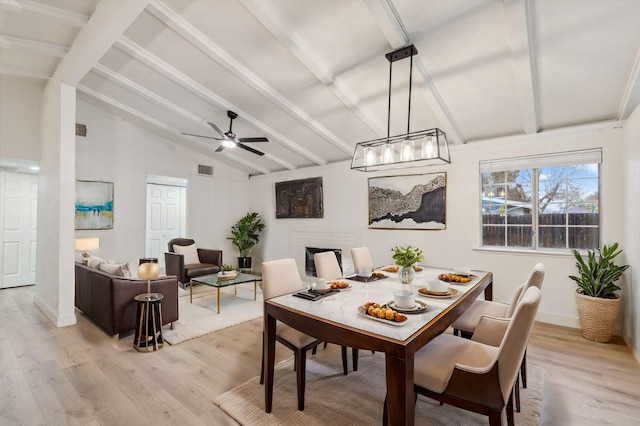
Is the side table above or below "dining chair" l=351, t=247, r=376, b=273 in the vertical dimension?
Answer: below

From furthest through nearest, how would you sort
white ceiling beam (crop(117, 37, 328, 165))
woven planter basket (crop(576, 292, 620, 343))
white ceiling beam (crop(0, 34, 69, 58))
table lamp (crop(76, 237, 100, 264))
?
table lamp (crop(76, 237, 100, 264)), white ceiling beam (crop(117, 37, 328, 165)), white ceiling beam (crop(0, 34, 69, 58)), woven planter basket (crop(576, 292, 620, 343))

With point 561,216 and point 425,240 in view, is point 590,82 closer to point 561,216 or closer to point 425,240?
point 561,216

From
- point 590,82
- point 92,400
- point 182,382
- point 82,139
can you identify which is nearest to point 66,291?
point 92,400

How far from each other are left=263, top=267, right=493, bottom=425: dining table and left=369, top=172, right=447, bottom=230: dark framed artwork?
84.1 inches

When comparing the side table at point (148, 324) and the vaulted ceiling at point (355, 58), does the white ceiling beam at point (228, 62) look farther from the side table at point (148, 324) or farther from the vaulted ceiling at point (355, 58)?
the side table at point (148, 324)

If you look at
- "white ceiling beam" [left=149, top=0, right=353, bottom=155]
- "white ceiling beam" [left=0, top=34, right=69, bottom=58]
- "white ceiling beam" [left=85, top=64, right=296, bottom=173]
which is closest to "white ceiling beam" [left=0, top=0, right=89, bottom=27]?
"white ceiling beam" [left=0, top=34, right=69, bottom=58]

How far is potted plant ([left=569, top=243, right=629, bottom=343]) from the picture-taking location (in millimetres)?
3088

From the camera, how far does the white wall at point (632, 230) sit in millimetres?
2789

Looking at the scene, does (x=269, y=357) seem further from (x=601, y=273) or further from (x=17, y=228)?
(x=17, y=228)

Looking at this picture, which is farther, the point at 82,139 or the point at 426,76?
the point at 82,139

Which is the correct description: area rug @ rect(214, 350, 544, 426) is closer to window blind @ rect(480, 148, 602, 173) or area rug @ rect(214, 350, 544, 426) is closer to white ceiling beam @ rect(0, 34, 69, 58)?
window blind @ rect(480, 148, 602, 173)

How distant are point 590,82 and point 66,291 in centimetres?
618

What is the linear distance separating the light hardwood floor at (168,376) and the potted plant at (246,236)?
142 inches

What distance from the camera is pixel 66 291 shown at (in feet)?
11.8
